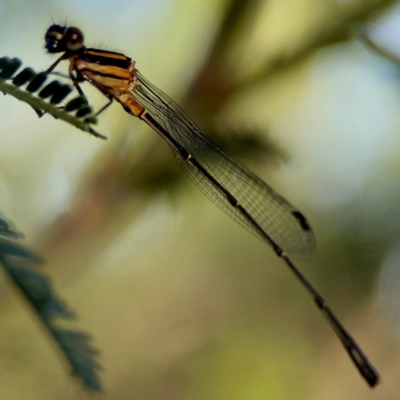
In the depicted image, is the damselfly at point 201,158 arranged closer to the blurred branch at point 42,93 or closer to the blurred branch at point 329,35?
the blurred branch at point 329,35

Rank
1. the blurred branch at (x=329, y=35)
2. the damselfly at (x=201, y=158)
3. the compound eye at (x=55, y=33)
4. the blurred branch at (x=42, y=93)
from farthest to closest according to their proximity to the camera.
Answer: the blurred branch at (x=329, y=35) < the damselfly at (x=201, y=158) < the compound eye at (x=55, y=33) < the blurred branch at (x=42, y=93)

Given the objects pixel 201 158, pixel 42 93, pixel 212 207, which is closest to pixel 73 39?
pixel 201 158

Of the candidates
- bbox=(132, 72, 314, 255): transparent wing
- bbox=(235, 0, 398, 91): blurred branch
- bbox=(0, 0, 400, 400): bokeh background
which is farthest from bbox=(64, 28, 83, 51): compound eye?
bbox=(235, 0, 398, 91): blurred branch

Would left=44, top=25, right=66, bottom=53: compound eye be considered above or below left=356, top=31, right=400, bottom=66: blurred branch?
below

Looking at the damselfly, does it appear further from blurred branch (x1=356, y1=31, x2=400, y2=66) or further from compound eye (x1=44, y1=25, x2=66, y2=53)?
blurred branch (x1=356, y1=31, x2=400, y2=66)

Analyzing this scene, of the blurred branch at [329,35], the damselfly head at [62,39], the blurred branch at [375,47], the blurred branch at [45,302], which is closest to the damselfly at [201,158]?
the damselfly head at [62,39]

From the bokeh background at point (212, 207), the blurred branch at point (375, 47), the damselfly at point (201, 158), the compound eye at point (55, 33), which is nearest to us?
the compound eye at point (55, 33)

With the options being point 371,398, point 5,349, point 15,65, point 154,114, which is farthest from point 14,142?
point 371,398
